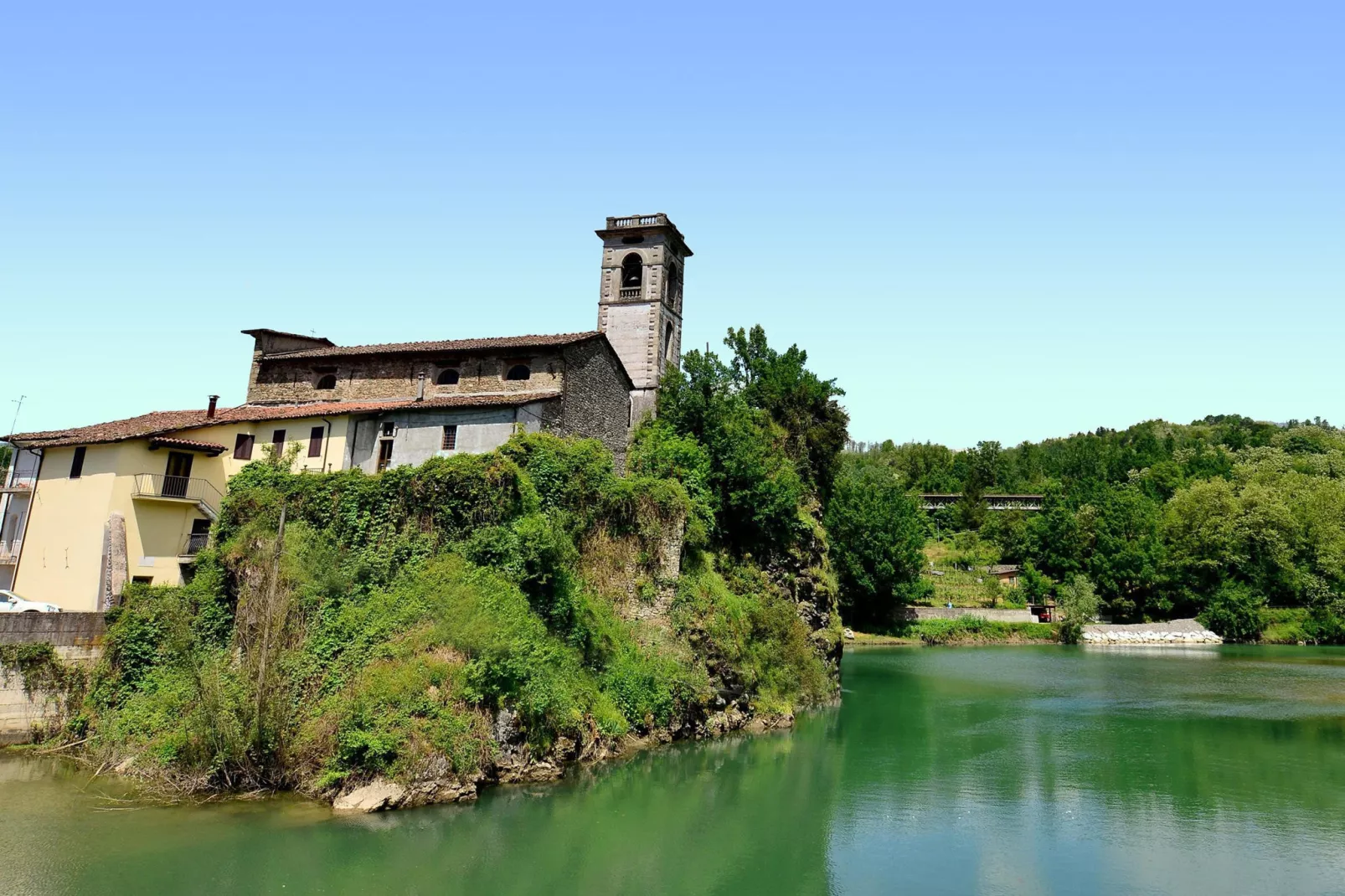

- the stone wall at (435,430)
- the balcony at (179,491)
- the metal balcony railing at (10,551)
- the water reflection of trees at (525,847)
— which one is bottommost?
the water reflection of trees at (525,847)

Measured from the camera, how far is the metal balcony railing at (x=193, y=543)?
31938mm

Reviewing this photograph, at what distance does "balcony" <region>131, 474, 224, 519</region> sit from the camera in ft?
102

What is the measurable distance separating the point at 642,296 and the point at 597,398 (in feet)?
36.9

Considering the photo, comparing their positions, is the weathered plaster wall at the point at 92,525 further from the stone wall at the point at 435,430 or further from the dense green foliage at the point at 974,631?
the dense green foliage at the point at 974,631

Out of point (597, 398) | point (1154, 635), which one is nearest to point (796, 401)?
point (597, 398)

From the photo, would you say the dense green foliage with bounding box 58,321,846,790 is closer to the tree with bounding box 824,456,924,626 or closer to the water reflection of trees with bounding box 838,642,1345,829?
the water reflection of trees with bounding box 838,642,1345,829

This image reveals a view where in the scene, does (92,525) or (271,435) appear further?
(271,435)

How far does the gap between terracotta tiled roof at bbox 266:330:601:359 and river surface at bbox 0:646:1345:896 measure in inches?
700

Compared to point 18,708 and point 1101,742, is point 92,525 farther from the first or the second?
point 1101,742

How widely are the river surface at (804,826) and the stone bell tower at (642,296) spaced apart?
21911 mm

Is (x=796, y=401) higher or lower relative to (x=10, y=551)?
higher

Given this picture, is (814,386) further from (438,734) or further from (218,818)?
(218,818)

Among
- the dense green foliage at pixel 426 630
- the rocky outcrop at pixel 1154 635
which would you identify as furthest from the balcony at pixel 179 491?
the rocky outcrop at pixel 1154 635

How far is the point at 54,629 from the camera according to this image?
26656 millimetres
